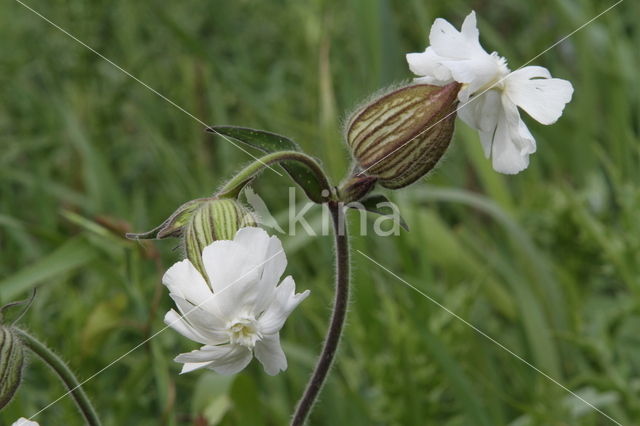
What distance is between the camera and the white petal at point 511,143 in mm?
624

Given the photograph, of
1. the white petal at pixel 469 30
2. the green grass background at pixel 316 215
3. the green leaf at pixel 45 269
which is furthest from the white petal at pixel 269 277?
the green leaf at pixel 45 269

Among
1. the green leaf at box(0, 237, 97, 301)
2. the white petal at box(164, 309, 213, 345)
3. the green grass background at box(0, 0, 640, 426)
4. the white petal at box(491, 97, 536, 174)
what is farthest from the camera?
the green grass background at box(0, 0, 640, 426)

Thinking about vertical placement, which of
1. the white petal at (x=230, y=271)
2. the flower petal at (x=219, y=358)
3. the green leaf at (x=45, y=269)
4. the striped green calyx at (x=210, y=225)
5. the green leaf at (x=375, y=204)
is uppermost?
the green leaf at (x=45, y=269)

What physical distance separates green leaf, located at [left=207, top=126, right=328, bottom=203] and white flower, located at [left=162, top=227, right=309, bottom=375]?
0.10 m

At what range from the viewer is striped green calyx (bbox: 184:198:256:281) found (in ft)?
1.84

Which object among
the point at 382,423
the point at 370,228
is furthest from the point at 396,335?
the point at 370,228

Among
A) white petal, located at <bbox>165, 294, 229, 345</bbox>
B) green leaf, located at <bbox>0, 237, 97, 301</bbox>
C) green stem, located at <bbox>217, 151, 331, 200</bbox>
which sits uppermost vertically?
green leaf, located at <bbox>0, 237, 97, 301</bbox>

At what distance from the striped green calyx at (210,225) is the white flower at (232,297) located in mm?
25

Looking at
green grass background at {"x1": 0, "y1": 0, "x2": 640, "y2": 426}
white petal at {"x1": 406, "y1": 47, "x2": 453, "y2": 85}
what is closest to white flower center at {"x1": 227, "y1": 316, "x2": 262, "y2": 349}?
white petal at {"x1": 406, "y1": 47, "x2": 453, "y2": 85}

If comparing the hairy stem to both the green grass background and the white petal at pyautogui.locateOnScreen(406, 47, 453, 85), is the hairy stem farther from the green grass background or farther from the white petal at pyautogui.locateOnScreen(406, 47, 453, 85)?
the green grass background

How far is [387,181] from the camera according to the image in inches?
25.7

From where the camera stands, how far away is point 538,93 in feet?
2.03

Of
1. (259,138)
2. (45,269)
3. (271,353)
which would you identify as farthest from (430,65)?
(45,269)

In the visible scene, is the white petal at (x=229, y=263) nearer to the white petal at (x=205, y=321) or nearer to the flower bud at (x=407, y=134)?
the white petal at (x=205, y=321)
